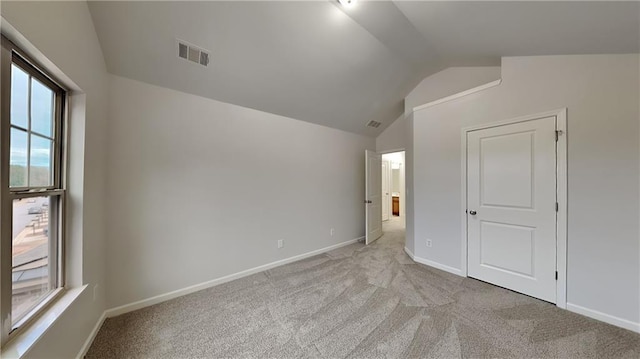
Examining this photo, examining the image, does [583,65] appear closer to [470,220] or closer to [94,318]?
[470,220]

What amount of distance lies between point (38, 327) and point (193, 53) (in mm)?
2298

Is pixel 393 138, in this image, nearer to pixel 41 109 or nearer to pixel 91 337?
pixel 41 109

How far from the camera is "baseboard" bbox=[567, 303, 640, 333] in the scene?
74.0 inches

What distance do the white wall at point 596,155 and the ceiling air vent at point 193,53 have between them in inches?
131

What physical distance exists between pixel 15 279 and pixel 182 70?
2003 mm

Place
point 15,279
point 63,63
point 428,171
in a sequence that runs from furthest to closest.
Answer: point 428,171
point 63,63
point 15,279

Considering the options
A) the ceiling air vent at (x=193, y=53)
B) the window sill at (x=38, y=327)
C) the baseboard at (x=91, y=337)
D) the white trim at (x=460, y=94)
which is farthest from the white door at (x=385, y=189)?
the window sill at (x=38, y=327)

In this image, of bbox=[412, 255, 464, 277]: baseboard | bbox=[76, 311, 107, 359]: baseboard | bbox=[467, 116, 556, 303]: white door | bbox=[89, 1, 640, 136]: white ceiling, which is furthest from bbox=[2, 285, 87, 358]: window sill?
bbox=[467, 116, 556, 303]: white door

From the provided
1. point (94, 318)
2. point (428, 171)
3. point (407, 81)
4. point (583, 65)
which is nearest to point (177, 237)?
point (94, 318)

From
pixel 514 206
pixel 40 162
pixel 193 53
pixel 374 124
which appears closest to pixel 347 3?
pixel 193 53

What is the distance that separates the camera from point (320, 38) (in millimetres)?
2354

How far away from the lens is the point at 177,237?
8.00 feet

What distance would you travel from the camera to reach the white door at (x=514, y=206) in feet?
7.67

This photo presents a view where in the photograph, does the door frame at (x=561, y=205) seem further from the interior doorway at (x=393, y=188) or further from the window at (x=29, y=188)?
the interior doorway at (x=393, y=188)
